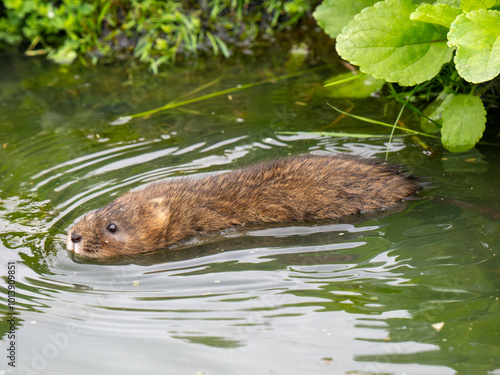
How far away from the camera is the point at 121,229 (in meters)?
4.54

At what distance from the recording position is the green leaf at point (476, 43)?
4.08 metres

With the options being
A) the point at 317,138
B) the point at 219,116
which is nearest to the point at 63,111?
the point at 219,116

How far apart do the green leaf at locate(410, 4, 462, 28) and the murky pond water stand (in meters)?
1.25

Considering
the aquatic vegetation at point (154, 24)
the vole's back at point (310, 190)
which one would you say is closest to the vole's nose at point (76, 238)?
the vole's back at point (310, 190)

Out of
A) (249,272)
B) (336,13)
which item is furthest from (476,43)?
(249,272)

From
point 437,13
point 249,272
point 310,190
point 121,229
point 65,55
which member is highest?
point 437,13

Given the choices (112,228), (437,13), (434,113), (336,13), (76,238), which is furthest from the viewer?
(434,113)

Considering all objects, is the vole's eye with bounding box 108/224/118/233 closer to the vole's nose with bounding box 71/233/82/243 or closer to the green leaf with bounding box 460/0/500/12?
Answer: the vole's nose with bounding box 71/233/82/243

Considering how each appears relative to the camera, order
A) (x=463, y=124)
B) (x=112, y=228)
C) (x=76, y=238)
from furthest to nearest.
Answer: (x=463, y=124) → (x=112, y=228) → (x=76, y=238)

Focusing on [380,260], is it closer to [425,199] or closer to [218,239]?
[425,199]

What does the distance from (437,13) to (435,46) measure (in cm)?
53

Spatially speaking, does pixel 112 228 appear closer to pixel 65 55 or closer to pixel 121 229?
pixel 121 229

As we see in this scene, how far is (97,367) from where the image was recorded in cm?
321

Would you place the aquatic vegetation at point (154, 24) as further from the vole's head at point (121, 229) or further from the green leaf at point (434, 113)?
the vole's head at point (121, 229)
